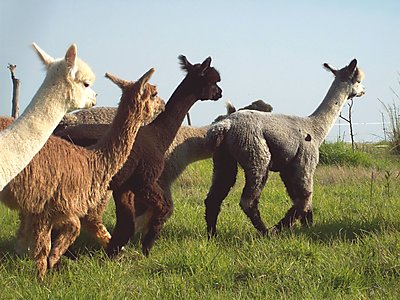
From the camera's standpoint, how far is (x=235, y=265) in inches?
184

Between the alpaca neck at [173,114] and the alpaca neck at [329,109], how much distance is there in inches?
61.4

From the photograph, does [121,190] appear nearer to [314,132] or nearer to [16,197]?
[16,197]

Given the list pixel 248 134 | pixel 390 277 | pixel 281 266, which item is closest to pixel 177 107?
pixel 248 134

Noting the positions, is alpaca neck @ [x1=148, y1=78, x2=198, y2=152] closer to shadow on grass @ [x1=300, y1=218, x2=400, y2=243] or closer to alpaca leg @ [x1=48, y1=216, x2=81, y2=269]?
alpaca leg @ [x1=48, y1=216, x2=81, y2=269]

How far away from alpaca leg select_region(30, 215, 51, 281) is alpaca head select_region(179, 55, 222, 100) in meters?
2.36

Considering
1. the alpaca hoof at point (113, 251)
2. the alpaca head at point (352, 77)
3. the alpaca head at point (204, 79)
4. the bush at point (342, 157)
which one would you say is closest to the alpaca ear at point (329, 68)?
the alpaca head at point (352, 77)

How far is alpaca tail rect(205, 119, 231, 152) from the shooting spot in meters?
6.23

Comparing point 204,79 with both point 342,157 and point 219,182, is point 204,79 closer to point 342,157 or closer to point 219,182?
point 219,182

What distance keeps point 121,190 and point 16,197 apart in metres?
1.24

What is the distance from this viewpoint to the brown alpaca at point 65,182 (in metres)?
4.45

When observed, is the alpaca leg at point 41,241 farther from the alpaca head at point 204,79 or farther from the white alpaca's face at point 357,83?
the white alpaca's face at point 357,83

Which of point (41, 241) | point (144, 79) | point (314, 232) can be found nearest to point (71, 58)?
point (144, 79)

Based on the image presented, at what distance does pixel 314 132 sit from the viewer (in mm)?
6879

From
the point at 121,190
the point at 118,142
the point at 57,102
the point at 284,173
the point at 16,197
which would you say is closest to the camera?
the point at 57,102
